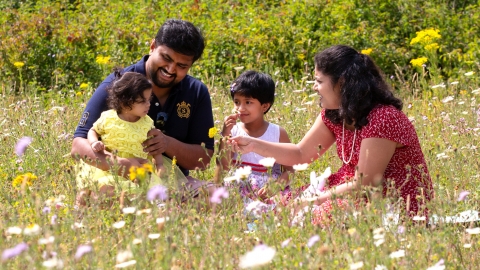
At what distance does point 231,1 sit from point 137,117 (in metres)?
6.14

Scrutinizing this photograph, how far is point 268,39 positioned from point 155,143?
13.3ft

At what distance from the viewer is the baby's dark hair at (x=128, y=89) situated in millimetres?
3971

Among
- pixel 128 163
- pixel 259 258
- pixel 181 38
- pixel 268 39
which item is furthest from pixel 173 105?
pixel 268 39

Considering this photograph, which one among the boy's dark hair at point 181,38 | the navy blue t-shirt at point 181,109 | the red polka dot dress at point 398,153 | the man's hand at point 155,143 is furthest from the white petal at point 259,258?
the navy blue t-shirt at point 181,109

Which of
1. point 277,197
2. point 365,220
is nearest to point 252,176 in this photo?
point 277,197

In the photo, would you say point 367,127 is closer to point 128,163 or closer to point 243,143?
point 243,143

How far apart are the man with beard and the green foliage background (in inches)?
103

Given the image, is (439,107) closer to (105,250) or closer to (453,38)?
(453,38)

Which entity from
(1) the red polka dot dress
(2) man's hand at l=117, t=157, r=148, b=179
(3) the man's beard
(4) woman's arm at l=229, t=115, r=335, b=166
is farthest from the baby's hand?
(1) the red polka dot dress

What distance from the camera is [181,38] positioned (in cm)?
420

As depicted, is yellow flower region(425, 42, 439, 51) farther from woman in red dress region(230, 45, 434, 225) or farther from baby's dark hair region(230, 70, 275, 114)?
woman in red dress region(230, 45, 434, 225)

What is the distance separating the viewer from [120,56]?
7.85 meters

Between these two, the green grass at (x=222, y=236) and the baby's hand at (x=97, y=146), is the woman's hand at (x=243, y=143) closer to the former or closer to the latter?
the green grass at (x=222, y=236)

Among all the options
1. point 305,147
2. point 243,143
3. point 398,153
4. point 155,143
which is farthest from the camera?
point 305,147
